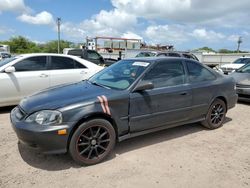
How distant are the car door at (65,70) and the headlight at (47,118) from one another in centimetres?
331

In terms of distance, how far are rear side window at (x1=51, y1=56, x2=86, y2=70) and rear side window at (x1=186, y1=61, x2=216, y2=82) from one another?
3.46 metres

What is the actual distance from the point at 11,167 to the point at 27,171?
10.9 inches

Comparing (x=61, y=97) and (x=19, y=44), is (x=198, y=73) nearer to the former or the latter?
(x=61, y=97)

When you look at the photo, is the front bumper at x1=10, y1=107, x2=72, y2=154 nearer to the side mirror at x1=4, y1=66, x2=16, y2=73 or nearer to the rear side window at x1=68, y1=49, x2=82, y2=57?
the side mirror at x1=4, y1=66, x2=16, y2=73

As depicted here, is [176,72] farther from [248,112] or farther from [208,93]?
[248,112]

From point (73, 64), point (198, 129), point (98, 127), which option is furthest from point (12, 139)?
point (198, 129)

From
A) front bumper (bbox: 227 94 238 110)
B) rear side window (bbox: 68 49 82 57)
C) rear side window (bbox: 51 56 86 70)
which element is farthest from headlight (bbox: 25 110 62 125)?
rear side window (bbox: 68 49 82 57)

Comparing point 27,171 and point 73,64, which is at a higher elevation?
point 73,64

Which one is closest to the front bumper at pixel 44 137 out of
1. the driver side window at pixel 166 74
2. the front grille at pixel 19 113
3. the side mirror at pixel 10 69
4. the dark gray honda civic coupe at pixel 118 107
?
the dark gray honda civic coupe at pixel 118 107

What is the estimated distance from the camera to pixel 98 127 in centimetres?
338

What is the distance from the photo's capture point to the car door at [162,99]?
3.75 metres

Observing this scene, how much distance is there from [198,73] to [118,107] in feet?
6.75

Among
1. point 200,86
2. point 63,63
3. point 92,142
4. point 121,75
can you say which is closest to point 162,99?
point 121,75

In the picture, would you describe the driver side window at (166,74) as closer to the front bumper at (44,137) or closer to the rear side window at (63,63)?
the front bumper at (44,137)
